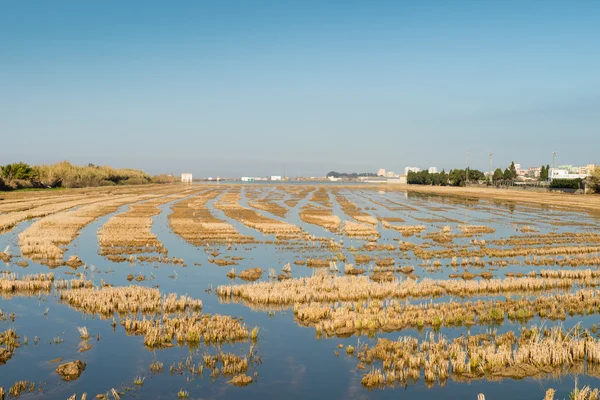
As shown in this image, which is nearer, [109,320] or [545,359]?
[545,359]

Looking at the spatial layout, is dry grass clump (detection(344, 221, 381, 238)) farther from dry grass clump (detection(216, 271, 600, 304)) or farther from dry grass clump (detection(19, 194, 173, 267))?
dry grass clump (detection(19, 194, 173, 267))

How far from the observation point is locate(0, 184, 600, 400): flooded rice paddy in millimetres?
11023

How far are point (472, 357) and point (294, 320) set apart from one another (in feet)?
18.3

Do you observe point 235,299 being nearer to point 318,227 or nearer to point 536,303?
point 536,303

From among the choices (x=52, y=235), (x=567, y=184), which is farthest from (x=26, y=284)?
(x=567, y=184)

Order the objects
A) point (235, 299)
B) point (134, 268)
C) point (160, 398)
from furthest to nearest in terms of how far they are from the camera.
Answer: point (134, 268)
point (235, 299)
point (160, 398)

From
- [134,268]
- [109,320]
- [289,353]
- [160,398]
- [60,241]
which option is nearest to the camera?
[160,398]

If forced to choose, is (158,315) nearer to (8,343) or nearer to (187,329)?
(187,329)

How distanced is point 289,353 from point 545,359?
20.2 feet

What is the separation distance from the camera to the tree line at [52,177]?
292ft

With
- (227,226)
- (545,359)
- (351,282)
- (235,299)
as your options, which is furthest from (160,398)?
(227,226)

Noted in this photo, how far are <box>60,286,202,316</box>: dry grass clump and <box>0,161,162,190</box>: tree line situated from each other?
75.0m

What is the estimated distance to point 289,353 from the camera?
1277cm

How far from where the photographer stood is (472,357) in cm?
1180
